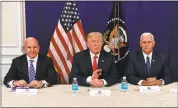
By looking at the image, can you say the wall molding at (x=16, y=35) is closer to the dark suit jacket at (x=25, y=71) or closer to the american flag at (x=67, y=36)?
the american flag at (x=67, y=36)

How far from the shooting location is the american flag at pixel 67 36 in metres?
4.62

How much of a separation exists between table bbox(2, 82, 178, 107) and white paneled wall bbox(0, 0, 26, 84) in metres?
1.39

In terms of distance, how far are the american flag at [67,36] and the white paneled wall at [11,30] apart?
544 mm

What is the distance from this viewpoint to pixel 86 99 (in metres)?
3.05

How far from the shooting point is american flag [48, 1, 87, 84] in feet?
15.2

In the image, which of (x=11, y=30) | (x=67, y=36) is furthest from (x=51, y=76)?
(x=11, y=30)

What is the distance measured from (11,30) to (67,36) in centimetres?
91

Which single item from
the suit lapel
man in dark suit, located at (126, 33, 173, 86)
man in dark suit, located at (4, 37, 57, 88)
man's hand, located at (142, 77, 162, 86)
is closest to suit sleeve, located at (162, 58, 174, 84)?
man in dark suit, located at (126, 33, 173, 86)

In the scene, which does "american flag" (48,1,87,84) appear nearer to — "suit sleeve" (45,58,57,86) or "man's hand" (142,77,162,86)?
"suit sleeve" (45,58,57,86)

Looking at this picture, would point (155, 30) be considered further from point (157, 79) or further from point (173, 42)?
point (157, 79)

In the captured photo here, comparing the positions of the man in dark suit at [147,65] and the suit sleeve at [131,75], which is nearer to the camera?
the suit sleeve at [131,75]

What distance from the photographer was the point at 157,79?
3908mm

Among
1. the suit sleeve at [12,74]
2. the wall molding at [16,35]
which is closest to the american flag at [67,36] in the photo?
the wall molding at [16,35]

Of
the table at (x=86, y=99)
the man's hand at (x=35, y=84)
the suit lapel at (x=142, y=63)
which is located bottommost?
the table at (x=86, y=99)
